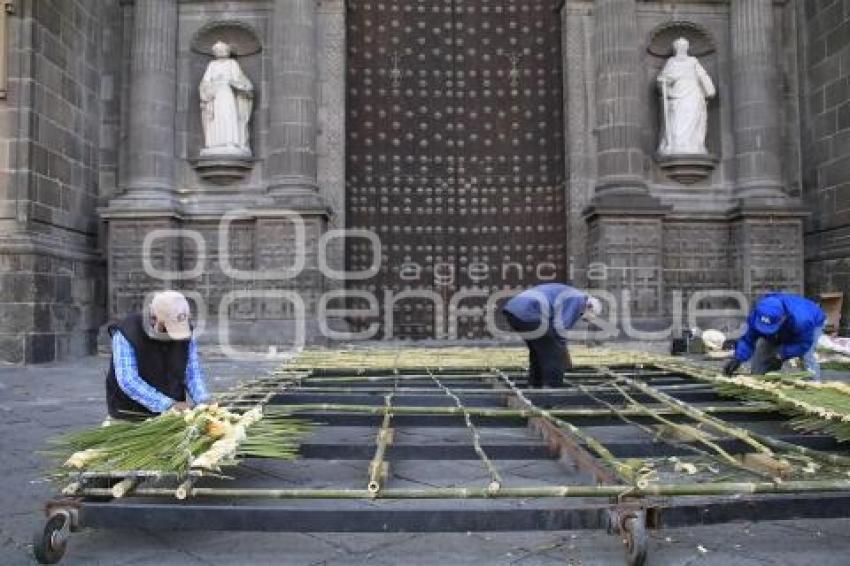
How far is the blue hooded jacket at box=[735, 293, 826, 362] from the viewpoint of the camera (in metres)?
6.05

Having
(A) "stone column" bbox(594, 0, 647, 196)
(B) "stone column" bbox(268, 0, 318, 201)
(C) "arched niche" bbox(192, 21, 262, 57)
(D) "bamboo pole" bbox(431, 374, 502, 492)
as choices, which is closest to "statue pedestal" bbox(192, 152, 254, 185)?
Result: (B) "stone column" bbox(268, 0, 318, 201)

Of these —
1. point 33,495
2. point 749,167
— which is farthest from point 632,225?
point 33,495

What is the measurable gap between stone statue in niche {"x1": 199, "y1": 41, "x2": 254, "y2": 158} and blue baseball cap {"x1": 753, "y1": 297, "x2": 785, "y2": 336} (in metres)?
7.87

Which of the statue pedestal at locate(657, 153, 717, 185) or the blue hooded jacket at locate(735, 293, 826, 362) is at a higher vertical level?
the statue pedestal at locate(657, 153, 717, 185)

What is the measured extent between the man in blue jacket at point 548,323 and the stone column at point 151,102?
21.9 ft

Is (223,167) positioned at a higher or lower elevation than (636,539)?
higher

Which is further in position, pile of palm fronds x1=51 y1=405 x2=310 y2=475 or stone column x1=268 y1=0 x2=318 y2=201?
stone column x1=268 y1=0 x2=318 y2=201

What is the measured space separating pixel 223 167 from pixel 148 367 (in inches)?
305

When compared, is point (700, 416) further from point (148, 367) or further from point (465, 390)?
point (148, 367)

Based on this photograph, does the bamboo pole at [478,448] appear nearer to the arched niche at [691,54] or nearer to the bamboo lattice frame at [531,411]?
the bamboo lattice frame at [531,411]

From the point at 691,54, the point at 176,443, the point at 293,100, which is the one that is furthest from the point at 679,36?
the point at 176,443

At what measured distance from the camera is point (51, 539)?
9.29ft

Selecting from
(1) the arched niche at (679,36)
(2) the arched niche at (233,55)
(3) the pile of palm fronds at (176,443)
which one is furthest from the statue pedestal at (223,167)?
(3) the pile of palm fronds at (176,443)

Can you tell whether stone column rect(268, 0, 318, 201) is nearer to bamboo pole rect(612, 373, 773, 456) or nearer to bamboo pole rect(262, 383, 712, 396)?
bamboo pole rect(262, 383, 712, 396)
